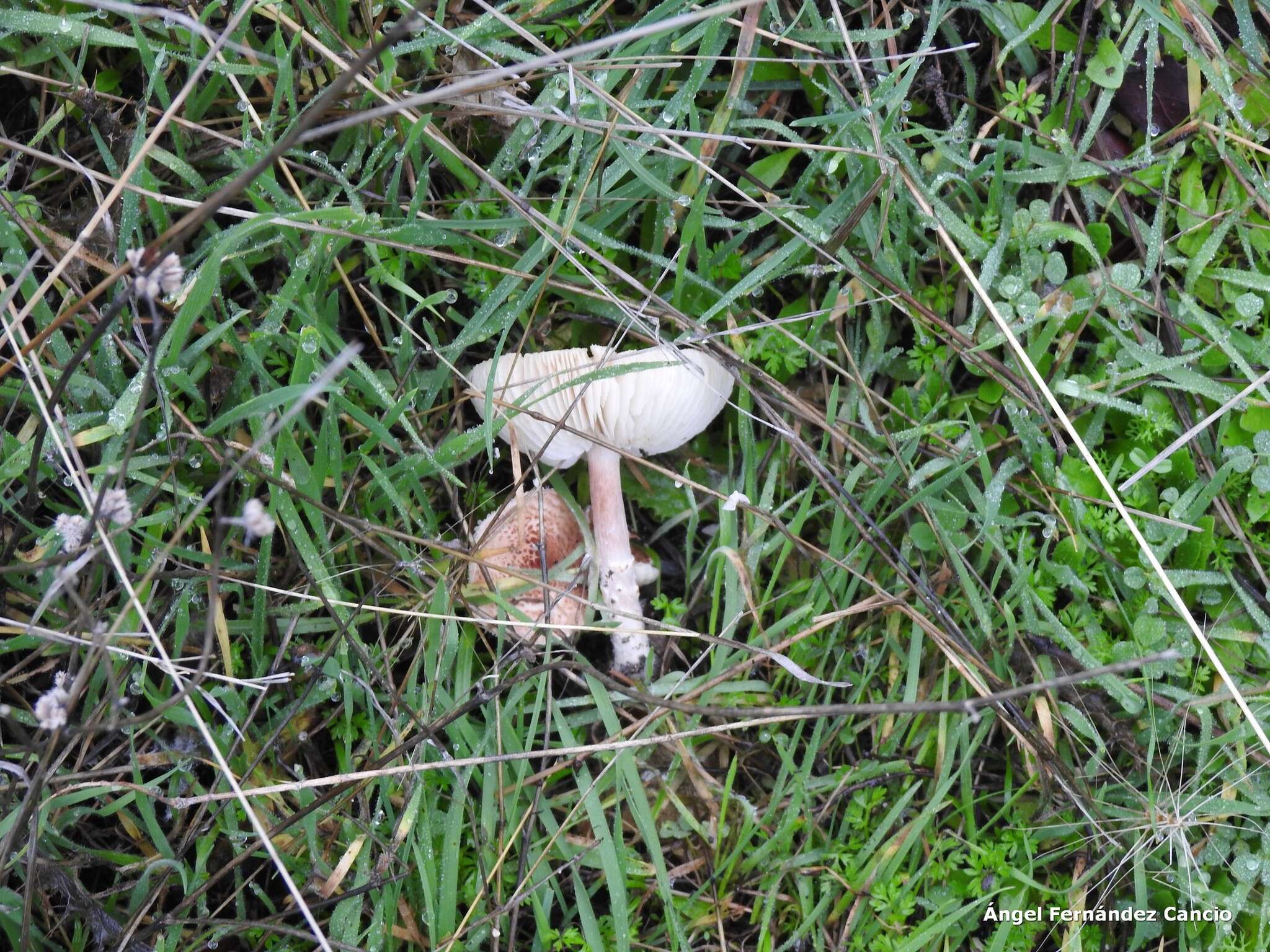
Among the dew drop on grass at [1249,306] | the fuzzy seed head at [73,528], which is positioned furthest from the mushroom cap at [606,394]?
the dew drop on grass at [1249,306]

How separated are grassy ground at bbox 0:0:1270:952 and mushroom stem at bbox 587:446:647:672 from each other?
103 mm

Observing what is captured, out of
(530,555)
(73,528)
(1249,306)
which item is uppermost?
(73,528)

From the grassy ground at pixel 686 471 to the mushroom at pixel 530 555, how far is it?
0.06 m

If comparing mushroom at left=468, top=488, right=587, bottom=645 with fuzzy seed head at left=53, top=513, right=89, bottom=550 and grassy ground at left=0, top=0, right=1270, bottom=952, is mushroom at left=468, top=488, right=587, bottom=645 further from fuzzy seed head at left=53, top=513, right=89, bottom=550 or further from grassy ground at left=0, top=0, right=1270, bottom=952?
fuzzy seed head at left=53, top=513, right=89, bottom=550

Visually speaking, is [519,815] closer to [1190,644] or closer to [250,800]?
[250,800]

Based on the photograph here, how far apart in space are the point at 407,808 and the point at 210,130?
65.2 inches

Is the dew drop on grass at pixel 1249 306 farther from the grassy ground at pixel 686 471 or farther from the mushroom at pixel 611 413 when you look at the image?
the mushroom at pixel 611 413

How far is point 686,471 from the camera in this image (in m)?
2.49

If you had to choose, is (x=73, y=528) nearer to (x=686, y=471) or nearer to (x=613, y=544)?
(x=613, y=544)

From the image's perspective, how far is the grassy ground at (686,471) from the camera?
2176 millimetres

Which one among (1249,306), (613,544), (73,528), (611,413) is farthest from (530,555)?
(1249,306)

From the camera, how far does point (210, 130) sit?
2172 millimetres

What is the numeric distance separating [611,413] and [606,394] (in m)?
0.06

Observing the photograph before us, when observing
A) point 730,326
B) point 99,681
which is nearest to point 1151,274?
point 730,326
